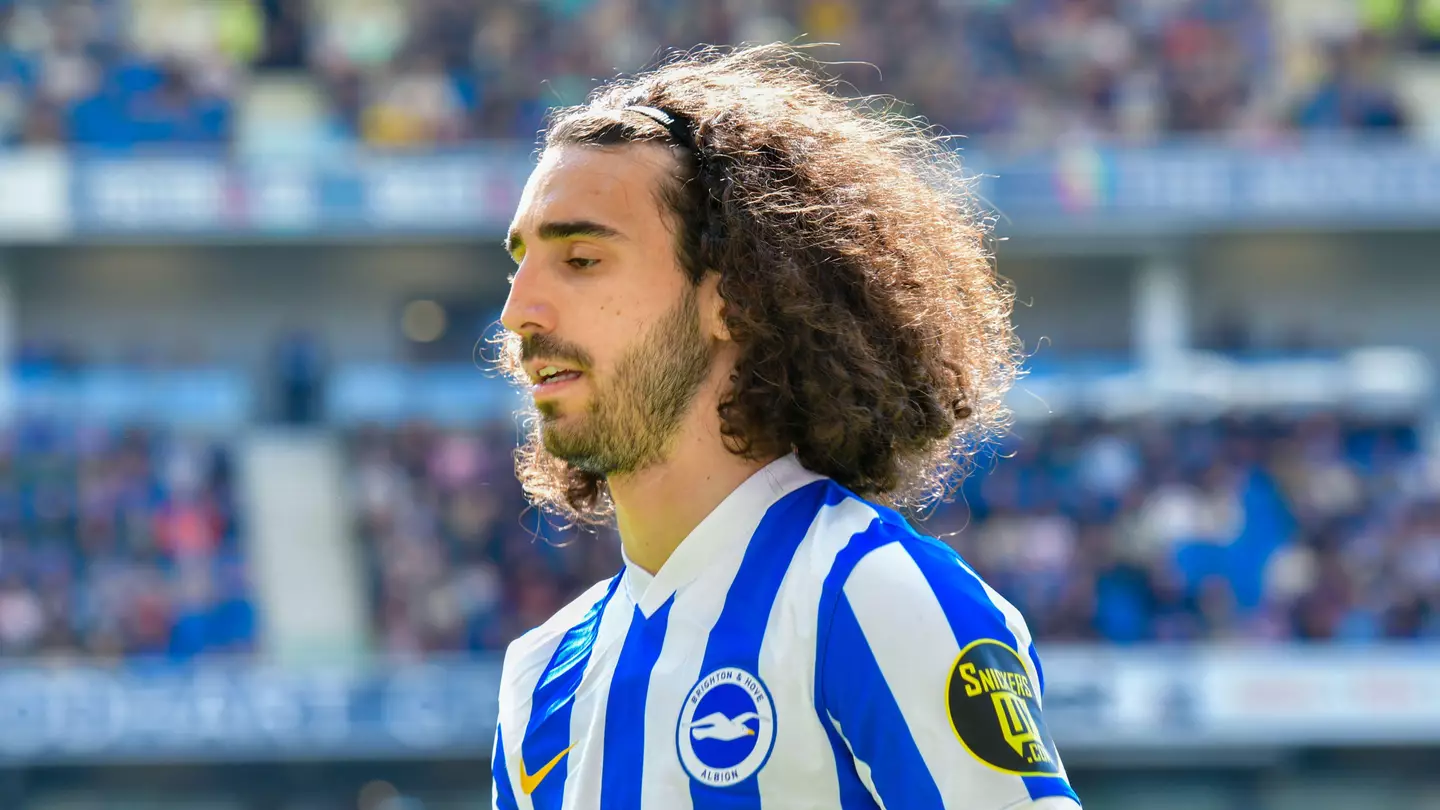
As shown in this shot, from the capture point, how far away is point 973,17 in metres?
15.2

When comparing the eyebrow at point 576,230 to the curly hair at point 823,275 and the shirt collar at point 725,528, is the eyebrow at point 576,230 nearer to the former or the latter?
the curly hair at point 823,275

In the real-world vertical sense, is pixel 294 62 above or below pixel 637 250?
above

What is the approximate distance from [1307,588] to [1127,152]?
397cm

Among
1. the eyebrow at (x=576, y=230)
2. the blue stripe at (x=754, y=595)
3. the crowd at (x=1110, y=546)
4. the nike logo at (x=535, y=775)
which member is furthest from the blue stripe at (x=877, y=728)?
the crowd at (x=1110, y=546)

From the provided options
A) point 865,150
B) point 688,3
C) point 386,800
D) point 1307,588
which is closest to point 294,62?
point 688,3

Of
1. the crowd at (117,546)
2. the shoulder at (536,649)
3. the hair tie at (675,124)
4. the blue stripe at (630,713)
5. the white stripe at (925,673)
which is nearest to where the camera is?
the white stripe at (925,673)

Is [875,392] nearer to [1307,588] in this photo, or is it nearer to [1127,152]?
[1307,588]

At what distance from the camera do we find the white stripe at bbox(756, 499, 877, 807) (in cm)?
193

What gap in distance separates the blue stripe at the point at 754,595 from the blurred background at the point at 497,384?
384 inches

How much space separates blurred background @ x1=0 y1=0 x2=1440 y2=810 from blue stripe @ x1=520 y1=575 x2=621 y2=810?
373 inches

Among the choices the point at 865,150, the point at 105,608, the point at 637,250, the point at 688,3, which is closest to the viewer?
the point at 637,250

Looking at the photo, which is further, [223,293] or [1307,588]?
[223,293]

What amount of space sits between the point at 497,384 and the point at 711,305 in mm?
12283

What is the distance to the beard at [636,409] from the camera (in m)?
2.19
